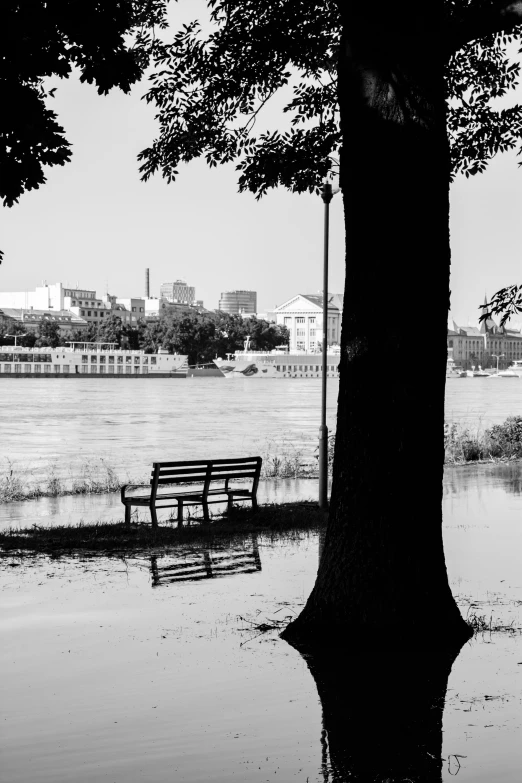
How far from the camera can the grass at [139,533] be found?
435 inches

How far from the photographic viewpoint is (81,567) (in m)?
9.87

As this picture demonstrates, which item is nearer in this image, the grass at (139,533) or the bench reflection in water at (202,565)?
the bench reflection in water at (202,565)

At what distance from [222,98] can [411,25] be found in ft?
14.9

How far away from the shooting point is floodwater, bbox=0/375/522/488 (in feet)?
113

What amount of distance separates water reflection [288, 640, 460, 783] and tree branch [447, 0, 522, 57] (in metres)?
3.63

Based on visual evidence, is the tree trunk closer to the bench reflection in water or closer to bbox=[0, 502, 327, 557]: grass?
the bench reflection in water

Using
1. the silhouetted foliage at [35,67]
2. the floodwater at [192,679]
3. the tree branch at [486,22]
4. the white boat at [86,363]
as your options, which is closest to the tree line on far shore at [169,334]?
the white boat at [86,363]

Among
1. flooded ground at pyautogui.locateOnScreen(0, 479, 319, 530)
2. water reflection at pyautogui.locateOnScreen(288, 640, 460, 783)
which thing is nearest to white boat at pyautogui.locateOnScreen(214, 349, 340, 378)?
flooded ground at pyautogui.locateOnScreen(0, 479, 319, 530)

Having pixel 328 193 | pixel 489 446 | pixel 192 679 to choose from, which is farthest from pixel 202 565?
pixel 489 446

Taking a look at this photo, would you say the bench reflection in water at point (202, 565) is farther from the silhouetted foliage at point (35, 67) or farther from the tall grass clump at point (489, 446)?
the tall grass clump at point (489, 446)

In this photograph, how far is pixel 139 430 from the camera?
57.2m

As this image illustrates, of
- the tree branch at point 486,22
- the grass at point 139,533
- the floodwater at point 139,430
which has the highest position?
the tree branch at point 486,22

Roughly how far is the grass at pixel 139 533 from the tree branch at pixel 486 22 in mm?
5858

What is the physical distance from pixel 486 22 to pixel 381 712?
3996 millimetres
